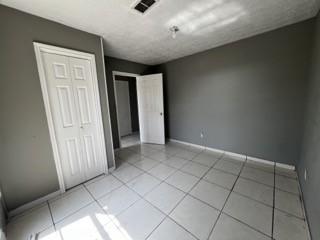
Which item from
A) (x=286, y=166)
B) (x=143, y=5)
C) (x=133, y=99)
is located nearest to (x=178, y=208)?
(x=286, y=166)

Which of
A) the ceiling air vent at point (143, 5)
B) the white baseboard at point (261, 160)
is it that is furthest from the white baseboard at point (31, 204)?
the white baseboard at point (261, 160)

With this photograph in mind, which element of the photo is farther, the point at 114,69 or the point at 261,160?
the point at 114,69

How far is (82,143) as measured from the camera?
7.25 ft

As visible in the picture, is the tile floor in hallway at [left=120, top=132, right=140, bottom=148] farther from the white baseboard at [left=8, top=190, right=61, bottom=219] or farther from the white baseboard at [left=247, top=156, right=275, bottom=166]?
the white baseboard at [left=247, top=156, right=275, bottom=166]

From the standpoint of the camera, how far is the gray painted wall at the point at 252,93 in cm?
218

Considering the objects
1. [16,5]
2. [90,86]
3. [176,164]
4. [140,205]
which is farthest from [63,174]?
[16,5]

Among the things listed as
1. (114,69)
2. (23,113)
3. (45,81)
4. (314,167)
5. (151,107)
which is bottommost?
(314,167)

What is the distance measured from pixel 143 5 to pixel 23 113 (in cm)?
203

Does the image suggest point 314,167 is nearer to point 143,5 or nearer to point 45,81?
A: point 143,5

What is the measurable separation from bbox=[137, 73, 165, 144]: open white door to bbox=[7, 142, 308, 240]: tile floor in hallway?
1.58m

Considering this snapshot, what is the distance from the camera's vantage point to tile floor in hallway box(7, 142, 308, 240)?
1372mm

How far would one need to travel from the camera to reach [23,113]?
5.47 feet

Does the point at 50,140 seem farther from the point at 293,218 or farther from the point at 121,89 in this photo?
the point at 121,89

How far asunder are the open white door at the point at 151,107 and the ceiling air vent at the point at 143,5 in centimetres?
208
